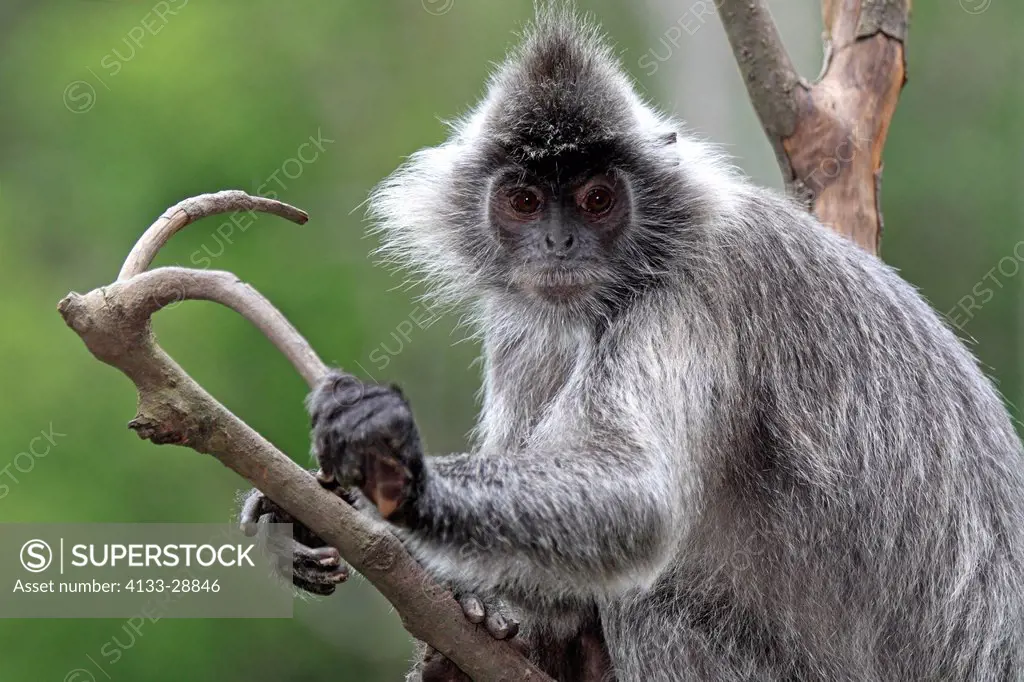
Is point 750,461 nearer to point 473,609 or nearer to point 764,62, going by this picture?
point 473,609

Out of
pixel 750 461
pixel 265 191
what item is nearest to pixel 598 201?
pixel 750 461

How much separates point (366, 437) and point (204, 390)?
65 centimetres

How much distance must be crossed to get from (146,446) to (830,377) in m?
10.9

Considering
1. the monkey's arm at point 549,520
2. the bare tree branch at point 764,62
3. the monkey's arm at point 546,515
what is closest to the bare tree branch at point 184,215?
the monkey's arm at point 546,515

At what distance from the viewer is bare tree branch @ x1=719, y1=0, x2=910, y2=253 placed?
8273 mm

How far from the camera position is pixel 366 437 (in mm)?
4777

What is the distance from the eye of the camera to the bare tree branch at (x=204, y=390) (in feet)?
13.8

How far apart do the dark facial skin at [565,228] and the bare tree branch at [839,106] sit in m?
2.39

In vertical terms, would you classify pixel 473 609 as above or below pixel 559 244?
below

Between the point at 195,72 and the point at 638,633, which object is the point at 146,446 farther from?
the point at 638,633

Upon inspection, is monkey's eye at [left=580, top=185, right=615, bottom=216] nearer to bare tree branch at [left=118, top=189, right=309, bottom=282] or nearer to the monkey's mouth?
the monkey's mouth

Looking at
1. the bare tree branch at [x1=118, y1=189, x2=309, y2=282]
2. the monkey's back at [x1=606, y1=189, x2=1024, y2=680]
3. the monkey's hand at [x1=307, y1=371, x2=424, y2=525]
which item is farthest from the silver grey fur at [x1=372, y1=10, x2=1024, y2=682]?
the bare tree branch at [x1=118, y1=189, x2=309, y2=282]

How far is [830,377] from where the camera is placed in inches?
242

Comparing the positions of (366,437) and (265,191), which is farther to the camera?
(265,191)
